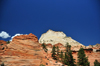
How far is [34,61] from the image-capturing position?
767 inches

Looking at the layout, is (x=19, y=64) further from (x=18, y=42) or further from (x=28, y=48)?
(x=18, y=42)

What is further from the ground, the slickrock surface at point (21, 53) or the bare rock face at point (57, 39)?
the bare rock face at point (57, 39)

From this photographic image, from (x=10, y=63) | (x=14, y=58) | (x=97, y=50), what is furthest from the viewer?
(x=97, y=50)

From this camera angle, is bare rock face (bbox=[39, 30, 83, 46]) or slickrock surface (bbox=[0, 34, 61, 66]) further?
bare rock face (bbox=[39, 30, 83, 46])

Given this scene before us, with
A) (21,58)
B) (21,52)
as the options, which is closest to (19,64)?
(21,58)

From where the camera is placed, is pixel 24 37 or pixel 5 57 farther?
pixel 24 37

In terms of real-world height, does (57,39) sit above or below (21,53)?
above

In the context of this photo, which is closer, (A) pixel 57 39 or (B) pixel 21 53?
(B) pixel 21 53

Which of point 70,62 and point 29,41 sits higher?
point 29,41

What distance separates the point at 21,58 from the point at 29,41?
711 cm

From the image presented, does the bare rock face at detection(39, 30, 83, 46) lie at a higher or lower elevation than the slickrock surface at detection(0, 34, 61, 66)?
higher

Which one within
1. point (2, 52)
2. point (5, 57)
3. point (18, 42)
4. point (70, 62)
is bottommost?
point (70, 62)

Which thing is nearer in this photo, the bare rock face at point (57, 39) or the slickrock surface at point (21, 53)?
the slickrock surface at point (21, 53)

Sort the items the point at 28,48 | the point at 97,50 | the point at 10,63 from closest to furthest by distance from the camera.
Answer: the point at 10,63 → the point at 28,48 → the point at 97,50
